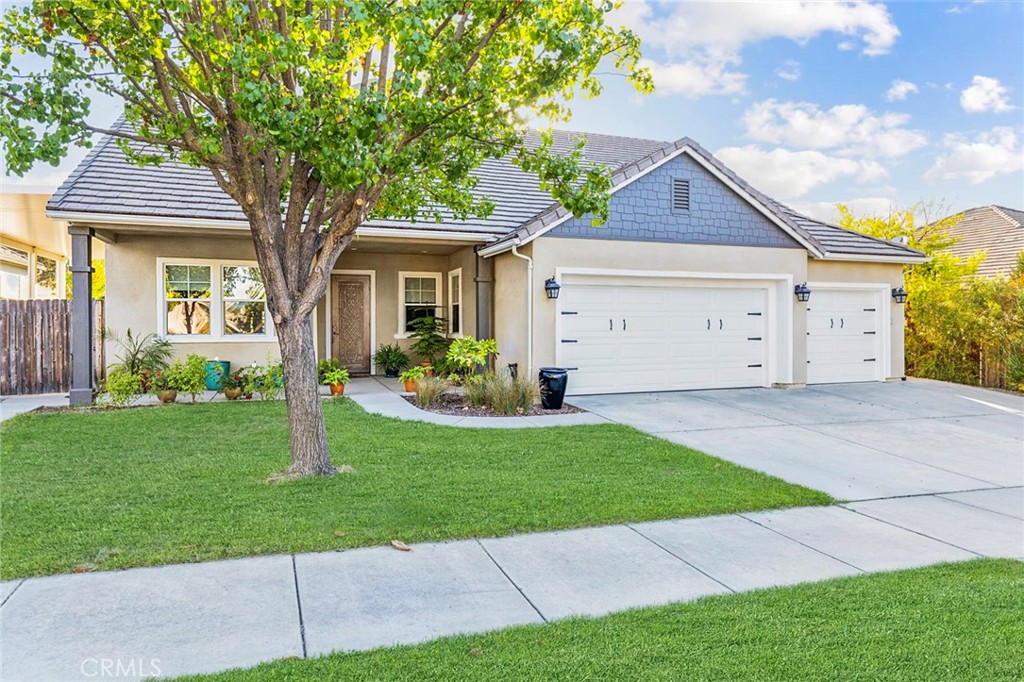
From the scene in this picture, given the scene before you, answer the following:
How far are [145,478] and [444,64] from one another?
15.1 feet

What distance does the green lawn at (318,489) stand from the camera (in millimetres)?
4219

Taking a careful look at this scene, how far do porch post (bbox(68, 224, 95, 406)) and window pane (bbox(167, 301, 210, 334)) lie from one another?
1.99 metres

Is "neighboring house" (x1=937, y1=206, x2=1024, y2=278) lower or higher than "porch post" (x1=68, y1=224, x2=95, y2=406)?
higher

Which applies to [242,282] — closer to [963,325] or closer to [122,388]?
[122,388]

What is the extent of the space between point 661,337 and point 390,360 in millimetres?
6030

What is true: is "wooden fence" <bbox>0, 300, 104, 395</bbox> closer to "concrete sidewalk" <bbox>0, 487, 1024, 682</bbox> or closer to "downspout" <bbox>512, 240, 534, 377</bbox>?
"downspout" <bbox>512, 240, 534, 377</bbox>

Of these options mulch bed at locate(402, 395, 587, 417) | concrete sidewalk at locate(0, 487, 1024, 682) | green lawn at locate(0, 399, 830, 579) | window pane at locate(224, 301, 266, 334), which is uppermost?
window pane at locate(224, 301, 266, 334)

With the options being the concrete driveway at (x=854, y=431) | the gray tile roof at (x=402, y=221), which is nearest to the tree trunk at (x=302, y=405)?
the gray tile roof at (x=402, y=221)

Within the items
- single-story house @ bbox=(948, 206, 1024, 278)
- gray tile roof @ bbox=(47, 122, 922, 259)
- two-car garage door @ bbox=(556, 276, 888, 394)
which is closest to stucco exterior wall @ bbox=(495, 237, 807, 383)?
two-car garage door @ bbox=(556, 276, 888, 394)

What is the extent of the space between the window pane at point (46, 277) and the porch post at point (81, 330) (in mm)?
10659

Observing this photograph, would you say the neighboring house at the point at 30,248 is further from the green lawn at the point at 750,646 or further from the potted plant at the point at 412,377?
the green lawn at the point at 750,646

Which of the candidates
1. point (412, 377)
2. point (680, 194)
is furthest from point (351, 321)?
point (680, 194)

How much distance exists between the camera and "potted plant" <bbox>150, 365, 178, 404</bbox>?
10172mm

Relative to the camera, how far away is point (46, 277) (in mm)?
19172
